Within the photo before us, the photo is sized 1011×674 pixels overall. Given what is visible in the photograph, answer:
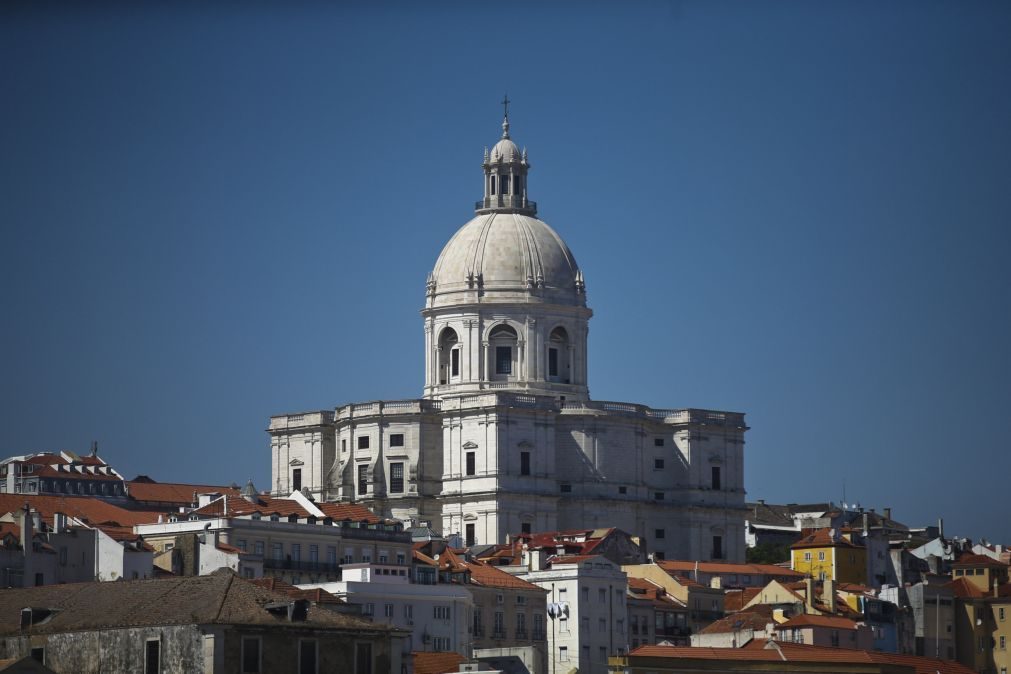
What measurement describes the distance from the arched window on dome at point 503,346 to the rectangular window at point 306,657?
78001 millimetres

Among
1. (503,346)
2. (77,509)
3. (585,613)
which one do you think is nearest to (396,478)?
(503,346)

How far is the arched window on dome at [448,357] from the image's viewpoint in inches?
5876

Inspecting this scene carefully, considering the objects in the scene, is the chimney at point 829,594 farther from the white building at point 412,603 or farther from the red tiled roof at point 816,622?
the white building at point 412,603

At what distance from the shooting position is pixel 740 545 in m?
148

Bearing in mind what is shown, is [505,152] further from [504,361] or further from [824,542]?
[824,542]

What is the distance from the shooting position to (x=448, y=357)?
5891 inches

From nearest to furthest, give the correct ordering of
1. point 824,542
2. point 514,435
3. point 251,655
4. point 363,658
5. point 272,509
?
1. point 251,655
2. point 363,658
3. point 272,509
4. point 824,542
5. point 514,435

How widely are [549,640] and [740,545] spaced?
38.7m

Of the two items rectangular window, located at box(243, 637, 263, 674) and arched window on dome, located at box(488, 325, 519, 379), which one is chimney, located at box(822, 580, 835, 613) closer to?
arched window on dome, located at box(488, 325, 519, 379)

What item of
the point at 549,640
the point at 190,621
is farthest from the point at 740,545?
the point at 190,621

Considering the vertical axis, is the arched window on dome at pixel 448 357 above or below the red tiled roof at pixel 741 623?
above

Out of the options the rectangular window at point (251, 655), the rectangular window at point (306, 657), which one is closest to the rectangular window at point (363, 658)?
the rectangular window at point (306, 657)

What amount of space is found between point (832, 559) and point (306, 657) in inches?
2696

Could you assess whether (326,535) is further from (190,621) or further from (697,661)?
(190,621)
